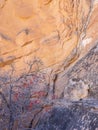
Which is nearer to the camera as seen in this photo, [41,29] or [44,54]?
[44,54]

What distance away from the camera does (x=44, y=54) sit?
23.7 feet

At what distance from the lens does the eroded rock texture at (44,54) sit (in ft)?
17.4

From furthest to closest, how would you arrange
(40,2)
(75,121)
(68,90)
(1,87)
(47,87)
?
1. (40,2)
2. (47,87)
3. (68,90)
4. (1,87)
5. (75,121)

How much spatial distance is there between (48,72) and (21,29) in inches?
45.9

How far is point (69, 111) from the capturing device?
3.90 meters

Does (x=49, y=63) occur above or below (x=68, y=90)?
above

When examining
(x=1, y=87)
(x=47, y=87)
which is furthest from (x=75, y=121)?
(x=47, y=87)

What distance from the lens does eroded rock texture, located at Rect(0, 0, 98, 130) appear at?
17.4ft

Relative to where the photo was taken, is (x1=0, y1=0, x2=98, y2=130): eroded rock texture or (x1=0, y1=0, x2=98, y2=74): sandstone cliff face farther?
(x1=0, y1=0, x2=98, y2=74): sandstone cliff face

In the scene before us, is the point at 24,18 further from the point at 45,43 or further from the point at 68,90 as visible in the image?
the point at 68,90

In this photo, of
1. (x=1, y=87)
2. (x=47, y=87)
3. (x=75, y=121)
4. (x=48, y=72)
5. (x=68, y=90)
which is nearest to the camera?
(x=75, y=121)

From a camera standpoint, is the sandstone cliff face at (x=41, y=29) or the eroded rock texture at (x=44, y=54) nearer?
the eroded rock texture at (x=44, y=54)

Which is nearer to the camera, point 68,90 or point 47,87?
point 68,90

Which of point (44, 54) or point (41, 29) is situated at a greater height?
point (41, 29)
